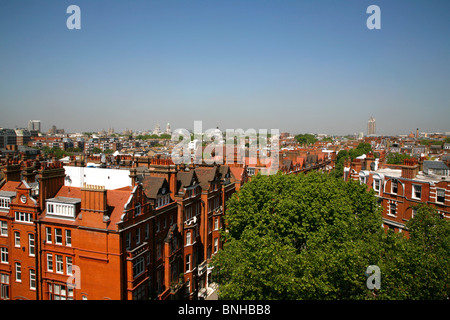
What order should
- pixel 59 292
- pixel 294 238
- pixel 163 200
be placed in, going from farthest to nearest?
pixel 294 238, pixel 163 200, pixel 59 292

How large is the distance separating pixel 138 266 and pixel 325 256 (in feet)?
40.9

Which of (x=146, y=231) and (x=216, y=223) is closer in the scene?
(x=146, y=231)

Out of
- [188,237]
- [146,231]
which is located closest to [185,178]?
[188,237]

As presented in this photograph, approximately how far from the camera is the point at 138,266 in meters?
20.7

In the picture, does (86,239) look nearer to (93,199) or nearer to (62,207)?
(93,199)

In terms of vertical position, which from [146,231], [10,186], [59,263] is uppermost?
[10,186]

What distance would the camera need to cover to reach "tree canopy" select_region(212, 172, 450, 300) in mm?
17531

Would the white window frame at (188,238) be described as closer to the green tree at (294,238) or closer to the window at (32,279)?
the green tree at (294,238)

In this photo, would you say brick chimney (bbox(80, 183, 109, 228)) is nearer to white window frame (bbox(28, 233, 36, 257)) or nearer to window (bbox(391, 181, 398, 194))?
white window frame (bbox(28, 233, 36, 257))

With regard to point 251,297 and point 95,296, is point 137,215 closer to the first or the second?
point 95,296

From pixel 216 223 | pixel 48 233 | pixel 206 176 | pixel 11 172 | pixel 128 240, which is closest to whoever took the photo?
pixel 128 240

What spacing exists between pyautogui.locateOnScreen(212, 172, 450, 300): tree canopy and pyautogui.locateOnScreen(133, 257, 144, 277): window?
587 cm

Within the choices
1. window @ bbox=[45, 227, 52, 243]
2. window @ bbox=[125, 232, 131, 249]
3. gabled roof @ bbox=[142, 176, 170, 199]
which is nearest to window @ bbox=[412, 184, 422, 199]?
gabled roof @ bbox=[142, 176, 170, 199]

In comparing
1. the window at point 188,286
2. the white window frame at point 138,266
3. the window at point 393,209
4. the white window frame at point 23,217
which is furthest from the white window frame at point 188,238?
the window at point 393,209
